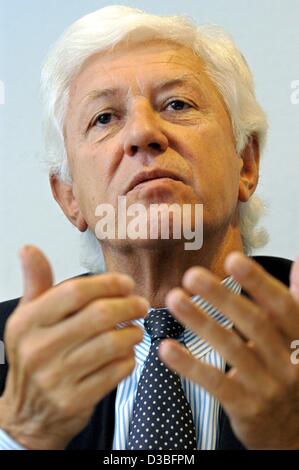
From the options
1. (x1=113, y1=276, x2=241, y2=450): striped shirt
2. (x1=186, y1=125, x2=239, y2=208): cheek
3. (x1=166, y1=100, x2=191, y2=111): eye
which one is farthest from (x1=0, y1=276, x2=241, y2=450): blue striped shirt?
(x1=166, y1=100, x2=191, y2=111): eye

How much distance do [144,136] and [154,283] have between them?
25 centimetres

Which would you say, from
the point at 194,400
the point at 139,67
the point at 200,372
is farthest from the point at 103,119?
the point at 200,372

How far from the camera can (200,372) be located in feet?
2.32

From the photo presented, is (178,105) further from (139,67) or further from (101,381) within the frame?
(101,381)

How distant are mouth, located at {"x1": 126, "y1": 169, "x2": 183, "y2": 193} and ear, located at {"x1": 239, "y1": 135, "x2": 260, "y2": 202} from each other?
8.2 inches

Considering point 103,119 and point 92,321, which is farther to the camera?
point 103,119

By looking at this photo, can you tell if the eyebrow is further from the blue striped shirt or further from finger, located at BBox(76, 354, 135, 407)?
finger, located at BBox(76, 354, 135, 407)

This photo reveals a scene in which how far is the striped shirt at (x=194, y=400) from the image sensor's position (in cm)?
98

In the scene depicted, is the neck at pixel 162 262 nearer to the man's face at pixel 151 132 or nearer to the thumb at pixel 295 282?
the man's face at pixel 151 132

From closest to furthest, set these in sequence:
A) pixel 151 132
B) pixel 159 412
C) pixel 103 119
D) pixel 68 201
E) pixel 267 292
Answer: pixel 267 292, pixel 159 412, pixel 151 132, pixel 103 119, pixel 68 201

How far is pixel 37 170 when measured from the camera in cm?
149

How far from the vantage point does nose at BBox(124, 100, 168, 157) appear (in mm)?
1056

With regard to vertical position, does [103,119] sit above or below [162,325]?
above

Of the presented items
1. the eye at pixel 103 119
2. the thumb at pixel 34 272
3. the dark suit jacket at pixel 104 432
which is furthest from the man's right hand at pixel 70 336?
the eye at pixel 103 119
